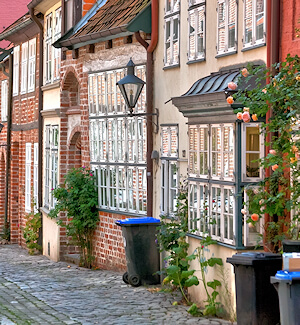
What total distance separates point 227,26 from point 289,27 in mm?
2021

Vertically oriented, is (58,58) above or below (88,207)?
above

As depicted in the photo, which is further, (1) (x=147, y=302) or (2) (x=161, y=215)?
(2) (x=161, y=215)

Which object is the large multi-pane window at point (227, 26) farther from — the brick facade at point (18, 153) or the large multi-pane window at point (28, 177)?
the large multi-pane window at point (28, 177)

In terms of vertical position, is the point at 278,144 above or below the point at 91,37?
below

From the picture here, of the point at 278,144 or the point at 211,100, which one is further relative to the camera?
the point at 211,100

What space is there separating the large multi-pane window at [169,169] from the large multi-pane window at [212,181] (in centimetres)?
182

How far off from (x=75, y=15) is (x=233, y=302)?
32.8 feet

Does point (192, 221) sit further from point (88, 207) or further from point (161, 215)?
point (88, 207)

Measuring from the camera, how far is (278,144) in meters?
9.55

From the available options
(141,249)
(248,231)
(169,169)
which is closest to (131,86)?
(169,169)

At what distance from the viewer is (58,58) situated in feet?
68.6

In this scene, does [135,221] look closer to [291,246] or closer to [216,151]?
[216,151]

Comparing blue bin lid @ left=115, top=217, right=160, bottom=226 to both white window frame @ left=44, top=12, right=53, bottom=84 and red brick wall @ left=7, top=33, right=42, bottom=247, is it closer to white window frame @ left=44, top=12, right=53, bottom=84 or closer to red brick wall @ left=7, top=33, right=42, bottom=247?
white window frame @ left=44, top=12, right=53, bottom=84

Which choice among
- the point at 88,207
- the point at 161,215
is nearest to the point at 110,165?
the point at 88,207
